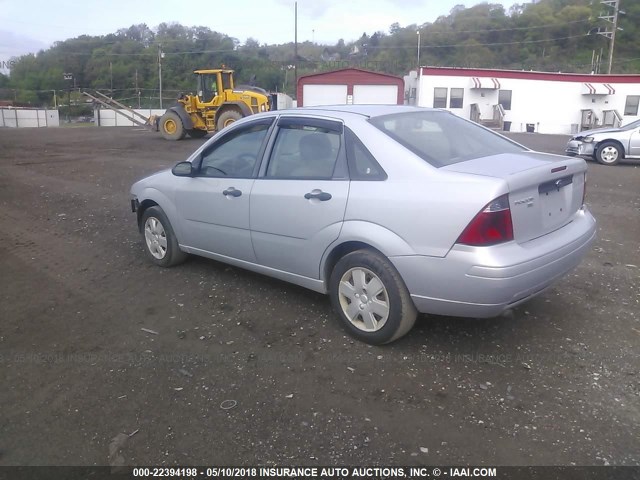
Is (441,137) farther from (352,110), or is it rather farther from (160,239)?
(160,239)

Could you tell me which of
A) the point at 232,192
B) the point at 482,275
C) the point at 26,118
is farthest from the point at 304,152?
the point at 26,118

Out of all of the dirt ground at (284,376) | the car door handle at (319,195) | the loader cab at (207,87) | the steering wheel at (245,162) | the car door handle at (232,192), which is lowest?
the dirt ground at (284,376)

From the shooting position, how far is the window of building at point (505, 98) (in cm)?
3856

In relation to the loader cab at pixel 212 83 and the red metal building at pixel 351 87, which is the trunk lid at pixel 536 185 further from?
the red metal building at pixel 351 87

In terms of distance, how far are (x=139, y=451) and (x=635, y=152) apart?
50.3ft

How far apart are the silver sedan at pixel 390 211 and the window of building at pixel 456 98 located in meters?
35.6

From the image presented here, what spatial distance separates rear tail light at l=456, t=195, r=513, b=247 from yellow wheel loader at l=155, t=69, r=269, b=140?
18.5 metres

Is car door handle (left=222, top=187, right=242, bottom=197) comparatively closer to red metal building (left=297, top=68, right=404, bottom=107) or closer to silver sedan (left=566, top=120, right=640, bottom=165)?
silver sedan (left=566, top=120, right=640, bottom=165)

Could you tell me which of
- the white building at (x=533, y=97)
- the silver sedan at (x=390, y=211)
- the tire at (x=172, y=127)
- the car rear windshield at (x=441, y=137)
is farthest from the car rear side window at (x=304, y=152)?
the white building at (x=533, y=97)

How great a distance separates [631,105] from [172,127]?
3236 cm

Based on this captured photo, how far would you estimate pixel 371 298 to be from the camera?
377 cm

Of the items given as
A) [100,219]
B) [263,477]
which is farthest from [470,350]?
[100,219]

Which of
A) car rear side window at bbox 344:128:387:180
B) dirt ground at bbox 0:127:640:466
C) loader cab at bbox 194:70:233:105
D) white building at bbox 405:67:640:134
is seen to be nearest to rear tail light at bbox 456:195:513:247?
car rear side window at bbox 344:128:387:180

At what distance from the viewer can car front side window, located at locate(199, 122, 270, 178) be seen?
464 centimetres
